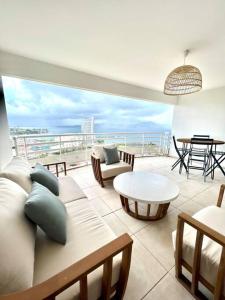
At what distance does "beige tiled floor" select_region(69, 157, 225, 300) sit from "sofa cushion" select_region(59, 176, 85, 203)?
1.72 ft

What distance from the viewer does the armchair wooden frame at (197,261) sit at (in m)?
0.79

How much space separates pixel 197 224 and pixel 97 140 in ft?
11.1

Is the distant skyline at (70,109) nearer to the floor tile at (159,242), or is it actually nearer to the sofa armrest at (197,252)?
the floor tile at (159,242)

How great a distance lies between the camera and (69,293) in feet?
2.26

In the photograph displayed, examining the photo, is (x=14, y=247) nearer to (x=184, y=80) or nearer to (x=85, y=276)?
(x=85, y=276)

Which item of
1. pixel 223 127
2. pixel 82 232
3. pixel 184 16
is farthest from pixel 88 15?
pixel 223 127

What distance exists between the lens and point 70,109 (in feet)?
23.2

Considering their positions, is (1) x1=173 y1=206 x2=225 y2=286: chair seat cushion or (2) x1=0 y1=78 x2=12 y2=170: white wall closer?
(1) x1=173 y1=206 x2=225 y2=286: chair seat cushion

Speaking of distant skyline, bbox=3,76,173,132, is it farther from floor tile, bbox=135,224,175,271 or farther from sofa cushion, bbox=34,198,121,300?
floor tile, bbox=135,224,175,271

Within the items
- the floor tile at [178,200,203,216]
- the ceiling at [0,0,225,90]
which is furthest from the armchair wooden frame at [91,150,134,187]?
the ceiling at [0,0,225,90]

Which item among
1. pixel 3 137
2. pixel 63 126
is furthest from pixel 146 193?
pixel 63 126

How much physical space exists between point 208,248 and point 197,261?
0.39ft

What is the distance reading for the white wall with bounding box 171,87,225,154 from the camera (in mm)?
3979

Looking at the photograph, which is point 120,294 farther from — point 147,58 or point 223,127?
point 223,127
